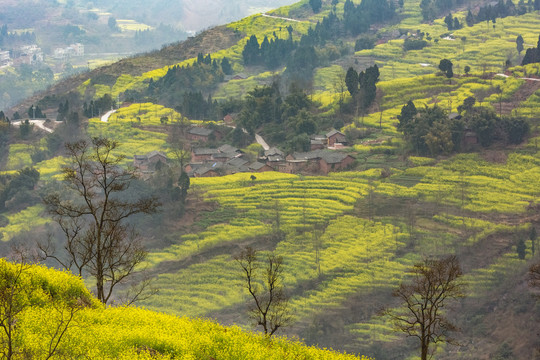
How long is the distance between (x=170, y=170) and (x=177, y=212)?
347 inches

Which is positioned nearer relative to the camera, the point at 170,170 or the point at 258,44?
the point at 170,170

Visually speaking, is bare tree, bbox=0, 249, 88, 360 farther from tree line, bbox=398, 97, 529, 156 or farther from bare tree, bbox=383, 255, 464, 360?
tree line, bbox=398, 97, 529, 156

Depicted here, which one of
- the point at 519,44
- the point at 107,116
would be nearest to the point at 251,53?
the point at 107,116

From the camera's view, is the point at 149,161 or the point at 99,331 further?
the point at 149,161

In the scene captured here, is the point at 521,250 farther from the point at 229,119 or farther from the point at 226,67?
the point at 226,67

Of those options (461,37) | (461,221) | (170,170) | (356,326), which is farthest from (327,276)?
(461,37)

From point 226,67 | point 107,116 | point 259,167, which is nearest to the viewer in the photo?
point 259,167

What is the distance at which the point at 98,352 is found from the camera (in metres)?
25.7

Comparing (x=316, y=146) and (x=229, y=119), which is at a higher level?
(x=229, y=119)

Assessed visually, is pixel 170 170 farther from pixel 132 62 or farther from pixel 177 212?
pixel 132 62

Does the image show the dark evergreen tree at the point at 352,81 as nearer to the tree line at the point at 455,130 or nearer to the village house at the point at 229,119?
the tree line at the point at 455,130

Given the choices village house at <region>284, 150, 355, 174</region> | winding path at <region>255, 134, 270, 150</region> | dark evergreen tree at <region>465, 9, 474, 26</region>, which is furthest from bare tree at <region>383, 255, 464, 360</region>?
dark evergreen tree at <region>465, 9, 474, 26</region>

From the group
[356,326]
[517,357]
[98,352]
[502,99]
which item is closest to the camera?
[98,352]

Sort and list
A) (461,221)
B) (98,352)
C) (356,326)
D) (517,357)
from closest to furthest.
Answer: (98,352)
(517,357)
(356,326)
(461,221)
